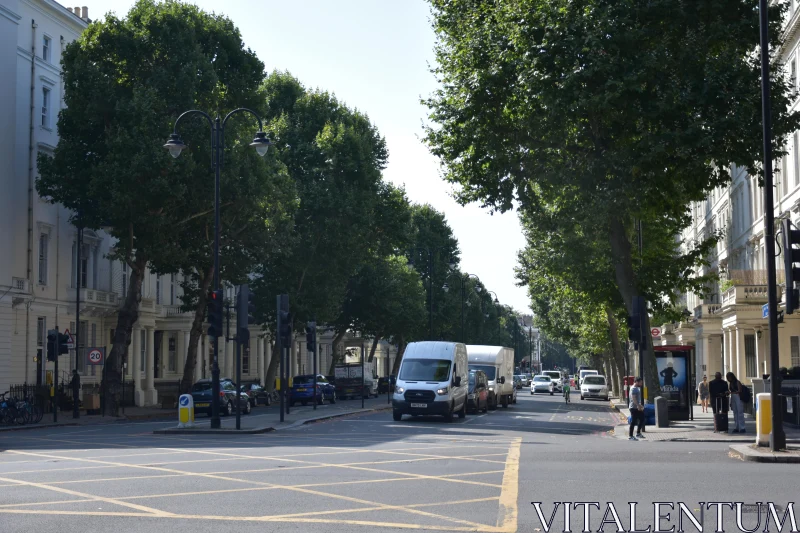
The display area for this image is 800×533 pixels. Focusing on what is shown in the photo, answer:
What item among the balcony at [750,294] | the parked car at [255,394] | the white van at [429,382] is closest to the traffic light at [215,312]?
the white van at [429,382]

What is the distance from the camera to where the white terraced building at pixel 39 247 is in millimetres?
45688

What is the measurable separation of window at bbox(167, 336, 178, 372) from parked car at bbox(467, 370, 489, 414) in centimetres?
2788

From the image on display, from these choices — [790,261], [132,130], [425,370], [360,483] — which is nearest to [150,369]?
[132,130]

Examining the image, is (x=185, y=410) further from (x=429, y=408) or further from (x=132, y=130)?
(x=132, y=130)

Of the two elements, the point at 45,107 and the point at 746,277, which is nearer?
the point at 746,277

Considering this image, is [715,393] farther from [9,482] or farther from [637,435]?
[9,482]

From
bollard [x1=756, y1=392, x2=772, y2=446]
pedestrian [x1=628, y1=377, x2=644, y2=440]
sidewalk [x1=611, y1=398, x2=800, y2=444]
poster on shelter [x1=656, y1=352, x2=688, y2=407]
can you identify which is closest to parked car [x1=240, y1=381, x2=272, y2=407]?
poster on shelter [x1=656, y1=352, x2=688, y2=407]

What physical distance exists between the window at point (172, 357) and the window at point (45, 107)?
2076 cm

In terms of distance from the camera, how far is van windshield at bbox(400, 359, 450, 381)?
35625 mm

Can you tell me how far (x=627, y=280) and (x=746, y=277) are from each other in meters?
13.0

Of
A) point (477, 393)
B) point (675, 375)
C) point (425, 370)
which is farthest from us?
point (477, 393)

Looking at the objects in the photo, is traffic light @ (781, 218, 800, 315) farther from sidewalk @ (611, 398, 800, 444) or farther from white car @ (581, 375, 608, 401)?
white car @ (581, 375, 608, 401)

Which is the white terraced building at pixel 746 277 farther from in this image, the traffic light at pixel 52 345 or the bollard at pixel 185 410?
the traffic light at pixel 52 345

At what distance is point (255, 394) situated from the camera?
181 ft
